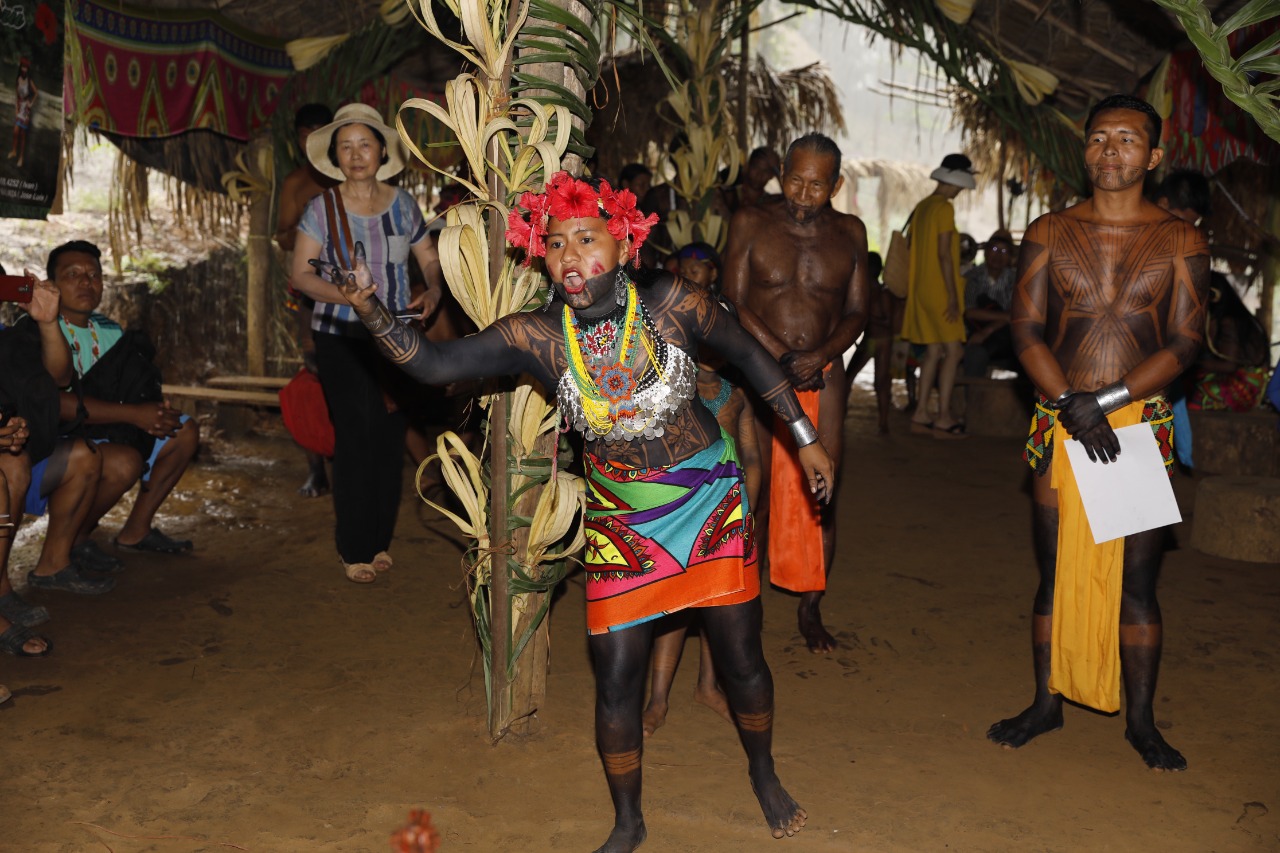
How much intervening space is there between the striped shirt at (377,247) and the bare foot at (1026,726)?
285cm

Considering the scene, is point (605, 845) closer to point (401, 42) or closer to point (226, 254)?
point (401, 42)

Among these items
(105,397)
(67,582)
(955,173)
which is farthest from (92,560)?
(955,173)

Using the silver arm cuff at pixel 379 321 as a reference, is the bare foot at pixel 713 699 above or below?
below

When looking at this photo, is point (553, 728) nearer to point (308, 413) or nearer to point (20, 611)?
point (20, 611)

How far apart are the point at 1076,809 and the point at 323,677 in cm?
245

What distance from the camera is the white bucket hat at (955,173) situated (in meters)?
8.09

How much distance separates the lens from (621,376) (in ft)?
9.27

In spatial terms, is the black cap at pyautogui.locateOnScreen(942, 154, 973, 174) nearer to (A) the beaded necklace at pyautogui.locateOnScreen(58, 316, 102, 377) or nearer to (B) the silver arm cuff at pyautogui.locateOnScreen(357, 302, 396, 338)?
(A) the beaded necklace at pyautogui.locateOnScreen(58, 316, 102, 377)

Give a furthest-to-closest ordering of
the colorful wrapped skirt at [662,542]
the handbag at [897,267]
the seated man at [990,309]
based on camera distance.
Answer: the seated man at [990,309] → the handbag at [897,267] → the colorful wrapped skirt at [662,542]

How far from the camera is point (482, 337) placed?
9.30 ft

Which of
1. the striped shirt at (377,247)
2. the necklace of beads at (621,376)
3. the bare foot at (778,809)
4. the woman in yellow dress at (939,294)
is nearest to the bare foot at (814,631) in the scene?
the bare foot at (778,809)

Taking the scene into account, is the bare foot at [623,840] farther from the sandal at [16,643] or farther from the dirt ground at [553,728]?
the sandal at [16,643]

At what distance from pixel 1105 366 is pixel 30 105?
16.6 ft

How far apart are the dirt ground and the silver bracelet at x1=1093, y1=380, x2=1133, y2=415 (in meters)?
1.07
